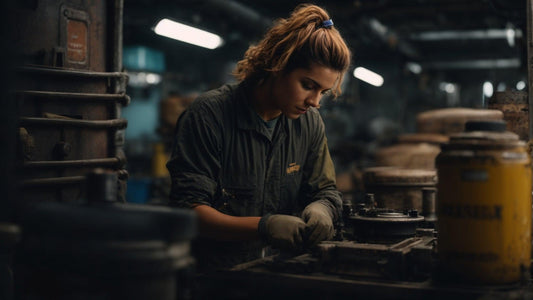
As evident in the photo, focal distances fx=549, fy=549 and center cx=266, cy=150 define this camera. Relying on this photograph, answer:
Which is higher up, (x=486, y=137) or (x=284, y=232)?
(x=486, y=137)

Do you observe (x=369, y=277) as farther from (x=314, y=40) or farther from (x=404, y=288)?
(x=314, y=40)

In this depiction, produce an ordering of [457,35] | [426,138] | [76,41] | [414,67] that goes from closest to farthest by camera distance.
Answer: [76,41], [426,138], [457,35], [414,67]

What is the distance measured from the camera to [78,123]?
242cm

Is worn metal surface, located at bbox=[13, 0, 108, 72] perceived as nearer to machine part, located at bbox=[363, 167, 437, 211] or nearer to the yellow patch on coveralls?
the yellow patch on coveralls

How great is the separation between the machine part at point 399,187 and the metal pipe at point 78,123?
4.15 ft

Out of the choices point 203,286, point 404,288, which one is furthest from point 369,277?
point 203,286

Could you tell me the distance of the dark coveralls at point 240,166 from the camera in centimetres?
207

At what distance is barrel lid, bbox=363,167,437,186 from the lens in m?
2.66

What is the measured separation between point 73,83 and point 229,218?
3.29 feet

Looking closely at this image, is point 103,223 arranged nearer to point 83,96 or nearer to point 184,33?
point 83,96

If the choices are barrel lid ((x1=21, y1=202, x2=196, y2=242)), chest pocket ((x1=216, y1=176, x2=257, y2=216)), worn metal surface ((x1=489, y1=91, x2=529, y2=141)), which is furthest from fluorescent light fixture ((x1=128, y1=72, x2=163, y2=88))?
barrel lid ((x1=21, y1=202, x2=196, y2=242))

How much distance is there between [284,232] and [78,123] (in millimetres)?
1140

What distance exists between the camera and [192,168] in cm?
205

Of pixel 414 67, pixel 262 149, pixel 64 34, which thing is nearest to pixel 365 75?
pixel 414 67
